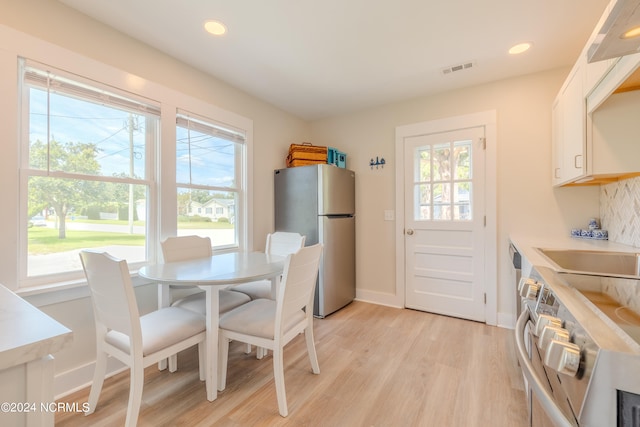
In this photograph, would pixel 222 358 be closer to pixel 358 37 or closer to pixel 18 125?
pixel 18 125

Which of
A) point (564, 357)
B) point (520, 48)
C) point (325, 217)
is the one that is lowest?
point (564, 357)

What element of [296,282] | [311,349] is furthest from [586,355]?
[311,349]

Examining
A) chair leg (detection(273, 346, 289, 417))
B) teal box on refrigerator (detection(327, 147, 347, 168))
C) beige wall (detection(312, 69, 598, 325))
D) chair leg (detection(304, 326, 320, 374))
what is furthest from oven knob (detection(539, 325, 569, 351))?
teal box on refrigerator (detection(327, 147, 347, 168))

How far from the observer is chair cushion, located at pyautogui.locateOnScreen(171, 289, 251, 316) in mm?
1841

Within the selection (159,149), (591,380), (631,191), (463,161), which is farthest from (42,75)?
(631,191)

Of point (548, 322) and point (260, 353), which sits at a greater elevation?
point (548, 322)

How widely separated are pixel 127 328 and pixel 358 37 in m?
2.33

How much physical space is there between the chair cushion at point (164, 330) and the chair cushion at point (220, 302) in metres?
0.10

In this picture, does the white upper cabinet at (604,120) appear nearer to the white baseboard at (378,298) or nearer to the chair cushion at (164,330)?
the white baseboard at (378,298)

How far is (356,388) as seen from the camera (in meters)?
1.73

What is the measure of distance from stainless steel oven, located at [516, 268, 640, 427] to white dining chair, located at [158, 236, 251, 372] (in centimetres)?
171

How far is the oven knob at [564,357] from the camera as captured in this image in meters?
0.52

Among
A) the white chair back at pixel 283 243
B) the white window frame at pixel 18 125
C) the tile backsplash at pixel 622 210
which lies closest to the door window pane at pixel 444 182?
the tile backsplash at pixel 622 210

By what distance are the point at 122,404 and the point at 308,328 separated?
1152 mm
